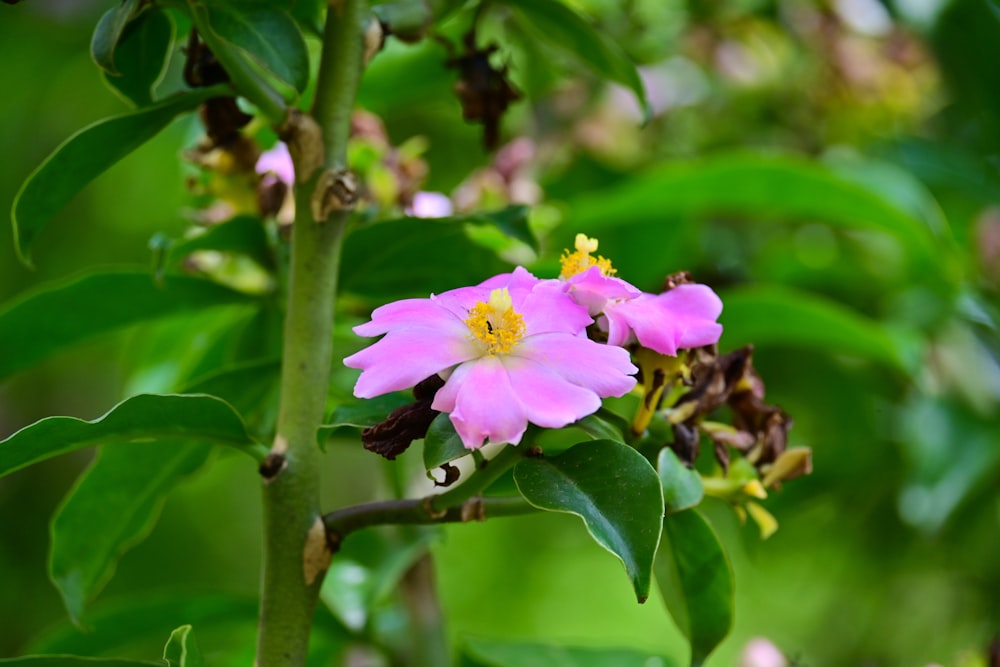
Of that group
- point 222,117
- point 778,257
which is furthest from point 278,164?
point 778,257

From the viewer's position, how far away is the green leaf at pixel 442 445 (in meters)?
0.55

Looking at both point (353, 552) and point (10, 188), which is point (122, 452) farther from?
point (10, 188)

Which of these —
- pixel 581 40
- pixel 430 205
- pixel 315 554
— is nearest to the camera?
pixel 315 554

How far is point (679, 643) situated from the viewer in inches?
87.5

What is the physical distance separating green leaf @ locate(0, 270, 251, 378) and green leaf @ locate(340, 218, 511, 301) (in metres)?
0.13

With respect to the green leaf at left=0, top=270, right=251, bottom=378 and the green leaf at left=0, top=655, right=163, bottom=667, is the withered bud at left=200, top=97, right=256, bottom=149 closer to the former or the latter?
the green leaf at left=0, top=270, right=251, bottom=378

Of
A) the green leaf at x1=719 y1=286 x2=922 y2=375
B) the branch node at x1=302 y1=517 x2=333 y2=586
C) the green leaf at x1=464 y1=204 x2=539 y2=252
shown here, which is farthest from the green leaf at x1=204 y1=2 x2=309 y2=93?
the green leaf at x1=719 y1=286 x2=922 y2=375

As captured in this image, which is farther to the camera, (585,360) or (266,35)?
(266,35)

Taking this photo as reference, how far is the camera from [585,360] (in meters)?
0.57

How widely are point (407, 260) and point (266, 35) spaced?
0.83ft

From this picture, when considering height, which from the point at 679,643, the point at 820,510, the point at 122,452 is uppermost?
the point at 122,452

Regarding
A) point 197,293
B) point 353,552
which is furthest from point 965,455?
point 197,293

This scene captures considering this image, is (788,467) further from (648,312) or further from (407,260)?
(407,260)

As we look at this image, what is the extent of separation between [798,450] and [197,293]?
511 millimetres
